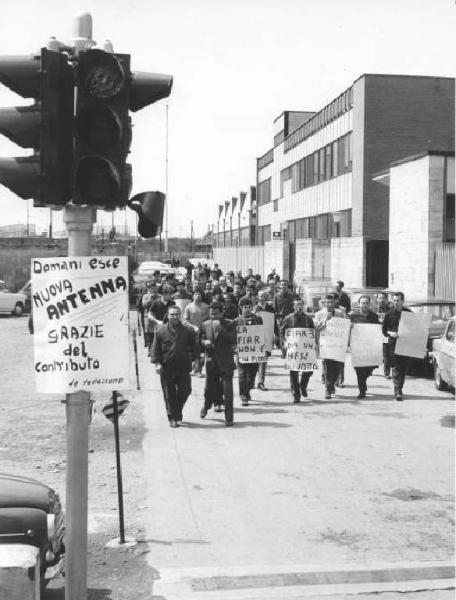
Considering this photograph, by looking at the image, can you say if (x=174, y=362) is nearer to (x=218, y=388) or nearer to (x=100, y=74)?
(x=218, y=388)

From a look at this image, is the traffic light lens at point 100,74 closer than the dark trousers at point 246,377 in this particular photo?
Yes

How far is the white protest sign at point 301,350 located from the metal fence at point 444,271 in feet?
37.6

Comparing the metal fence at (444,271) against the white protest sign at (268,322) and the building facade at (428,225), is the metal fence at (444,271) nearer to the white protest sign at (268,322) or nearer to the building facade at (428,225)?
the building facade at (428,225)

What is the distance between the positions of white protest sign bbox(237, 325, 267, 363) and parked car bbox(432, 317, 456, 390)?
128 inches

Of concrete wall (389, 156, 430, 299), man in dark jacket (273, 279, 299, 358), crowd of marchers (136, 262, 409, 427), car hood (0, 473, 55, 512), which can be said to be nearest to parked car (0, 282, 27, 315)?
concrete wall (389, 156, 430, 299)

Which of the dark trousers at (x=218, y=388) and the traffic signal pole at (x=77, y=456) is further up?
the traffic signal pole at (x=77, y=456)

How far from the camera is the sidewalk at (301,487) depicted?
7336mm

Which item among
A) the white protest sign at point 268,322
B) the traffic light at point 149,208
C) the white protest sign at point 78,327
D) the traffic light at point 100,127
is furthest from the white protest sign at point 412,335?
the traffic light at point 100,127

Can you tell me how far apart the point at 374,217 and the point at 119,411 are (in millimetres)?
33251

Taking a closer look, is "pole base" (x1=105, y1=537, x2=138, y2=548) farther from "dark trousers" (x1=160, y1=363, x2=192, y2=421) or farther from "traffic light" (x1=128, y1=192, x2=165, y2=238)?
"dark trousers" (x1=160, y1=363, x2=192, y2=421)

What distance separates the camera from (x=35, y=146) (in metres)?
5.17

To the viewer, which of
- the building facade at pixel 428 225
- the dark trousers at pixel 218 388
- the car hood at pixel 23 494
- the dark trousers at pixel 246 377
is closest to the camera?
the car hood at pixel 23 494

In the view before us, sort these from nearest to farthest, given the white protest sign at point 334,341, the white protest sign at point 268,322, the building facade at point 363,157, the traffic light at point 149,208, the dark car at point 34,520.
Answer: the traffic light at point 149,208 < the dark car at point 34,520 < the white protest sign at point 334,341 < the white protest sign at point 268,322 < the building facade at point 363,157

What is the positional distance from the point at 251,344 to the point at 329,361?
1.43 meters
